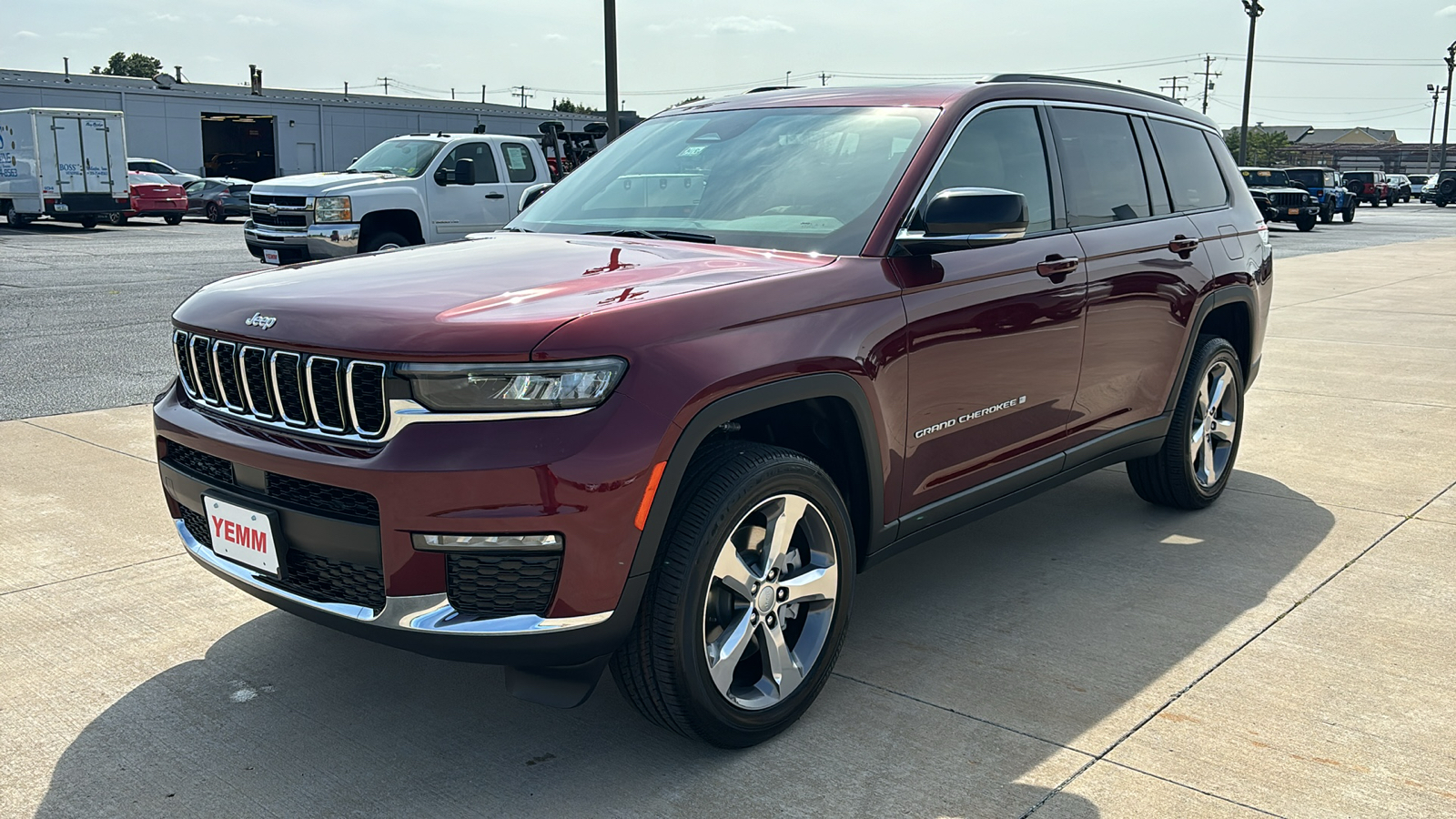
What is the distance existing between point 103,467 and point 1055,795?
4.84 metres

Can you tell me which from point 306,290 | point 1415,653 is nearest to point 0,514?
point 306,290

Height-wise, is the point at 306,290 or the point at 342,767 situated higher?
the point at 306,290

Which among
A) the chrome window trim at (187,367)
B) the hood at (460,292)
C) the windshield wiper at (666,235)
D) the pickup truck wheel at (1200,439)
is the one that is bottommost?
the pickup truck wheel at (1200,439)

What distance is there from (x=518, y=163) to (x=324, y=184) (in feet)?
8.68

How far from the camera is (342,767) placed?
3.15 meters

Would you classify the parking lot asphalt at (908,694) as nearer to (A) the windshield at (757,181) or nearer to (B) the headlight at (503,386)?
(B) the headlight at (503,386)

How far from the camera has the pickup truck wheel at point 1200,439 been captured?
17.2 ft

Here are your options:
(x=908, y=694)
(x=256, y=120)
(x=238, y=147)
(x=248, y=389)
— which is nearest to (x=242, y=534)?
(x=248, y=389)

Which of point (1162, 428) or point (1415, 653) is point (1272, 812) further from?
point (1162, 428)

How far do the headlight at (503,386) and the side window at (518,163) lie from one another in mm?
13310

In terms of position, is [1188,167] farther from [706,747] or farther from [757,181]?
[706,747]

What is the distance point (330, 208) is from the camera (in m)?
13.7

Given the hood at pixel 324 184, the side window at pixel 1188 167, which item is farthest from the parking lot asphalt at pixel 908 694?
the hood at pixel 324 184

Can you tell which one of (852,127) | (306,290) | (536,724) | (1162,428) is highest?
(852,127)
